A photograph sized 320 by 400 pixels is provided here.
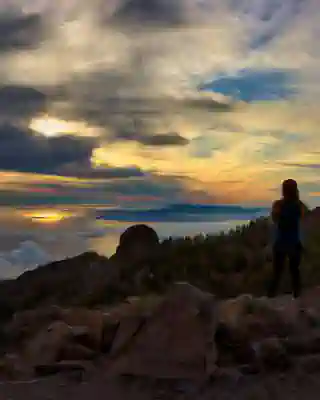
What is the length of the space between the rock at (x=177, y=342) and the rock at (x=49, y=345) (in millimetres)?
959

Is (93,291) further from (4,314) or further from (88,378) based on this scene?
(88,378)

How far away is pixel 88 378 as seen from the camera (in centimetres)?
946

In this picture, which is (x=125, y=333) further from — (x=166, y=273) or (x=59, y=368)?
(x=166, y=273)

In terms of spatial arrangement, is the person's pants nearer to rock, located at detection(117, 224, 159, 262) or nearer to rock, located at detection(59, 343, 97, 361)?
rock, located at detection(59, 343, 97, 361)

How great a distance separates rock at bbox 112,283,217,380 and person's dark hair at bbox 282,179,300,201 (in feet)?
10.7

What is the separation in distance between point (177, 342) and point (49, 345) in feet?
6.09

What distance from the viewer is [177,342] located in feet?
31.3

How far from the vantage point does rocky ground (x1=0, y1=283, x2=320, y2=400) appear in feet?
29.7

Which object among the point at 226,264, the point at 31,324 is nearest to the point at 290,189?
the point at 31,324

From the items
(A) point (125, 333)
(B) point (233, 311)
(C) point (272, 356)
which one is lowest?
(C) point (272, 356)

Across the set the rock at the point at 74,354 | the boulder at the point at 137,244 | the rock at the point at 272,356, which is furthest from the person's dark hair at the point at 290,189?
the boulder at the point at 137,244

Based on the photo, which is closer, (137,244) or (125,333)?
(125,333)

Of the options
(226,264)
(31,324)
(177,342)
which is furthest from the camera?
(226,264)

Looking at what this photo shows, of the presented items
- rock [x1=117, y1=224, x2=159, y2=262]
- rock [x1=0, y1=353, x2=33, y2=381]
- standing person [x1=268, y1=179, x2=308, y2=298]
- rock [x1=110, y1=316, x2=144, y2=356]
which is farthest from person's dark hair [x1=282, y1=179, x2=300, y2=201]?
rock [x1=117, y1=224, x2=159, y2=262]
